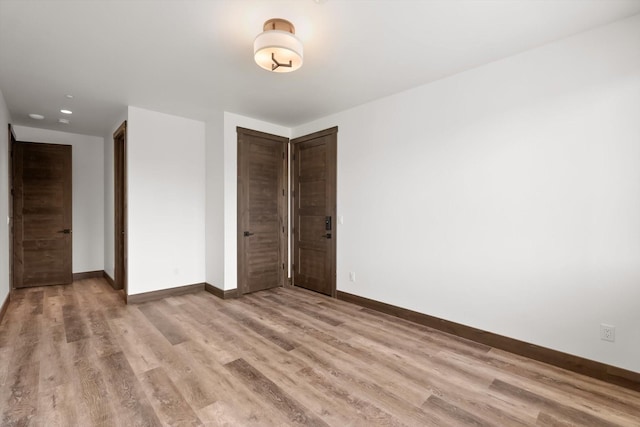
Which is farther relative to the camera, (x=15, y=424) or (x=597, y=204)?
(x=597, y=204)

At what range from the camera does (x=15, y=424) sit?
1.76m

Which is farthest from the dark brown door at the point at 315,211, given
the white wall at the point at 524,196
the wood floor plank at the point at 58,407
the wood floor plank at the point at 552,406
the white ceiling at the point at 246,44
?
the wood floor plank at the point at 58,407

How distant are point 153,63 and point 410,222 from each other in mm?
3118

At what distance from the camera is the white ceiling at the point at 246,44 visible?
6.80ft

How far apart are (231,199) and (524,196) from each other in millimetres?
3557

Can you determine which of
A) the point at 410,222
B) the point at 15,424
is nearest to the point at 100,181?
the point at 15,424

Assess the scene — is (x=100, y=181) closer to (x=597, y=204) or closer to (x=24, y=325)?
(x=24, y=325)

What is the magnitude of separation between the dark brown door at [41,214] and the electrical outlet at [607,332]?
23.3 ft

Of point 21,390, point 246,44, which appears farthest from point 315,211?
point 21,390

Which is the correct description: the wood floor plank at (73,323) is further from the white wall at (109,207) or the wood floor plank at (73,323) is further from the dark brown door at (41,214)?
the dark brown door at (41,214)

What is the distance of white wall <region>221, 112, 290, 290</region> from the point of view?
430cm

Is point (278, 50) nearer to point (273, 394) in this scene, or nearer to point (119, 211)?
point (273, 394)

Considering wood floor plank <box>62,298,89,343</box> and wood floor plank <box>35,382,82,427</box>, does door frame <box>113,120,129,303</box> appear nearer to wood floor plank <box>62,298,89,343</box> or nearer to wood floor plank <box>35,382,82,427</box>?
wood floor plank <box>62,298,89,343</box>

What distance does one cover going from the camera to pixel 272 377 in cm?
229
